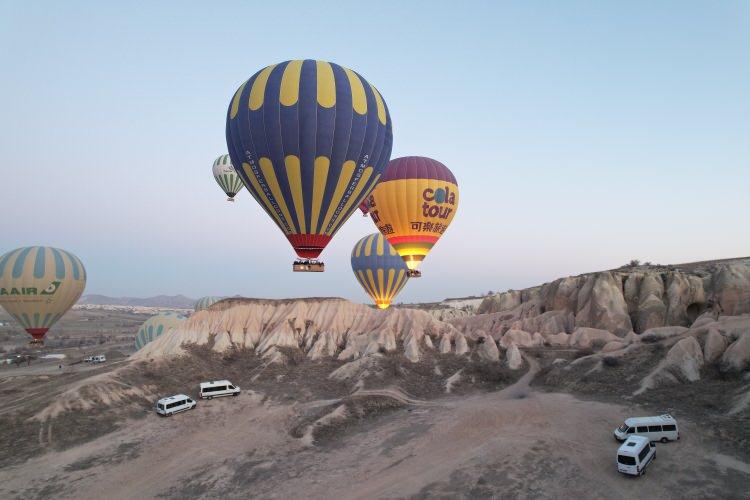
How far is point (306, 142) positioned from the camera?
26203 millimetres

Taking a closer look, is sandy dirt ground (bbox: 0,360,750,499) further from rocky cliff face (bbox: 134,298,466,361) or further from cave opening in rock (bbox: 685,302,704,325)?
cave opening in rock (bbox: 685,302,704,325)

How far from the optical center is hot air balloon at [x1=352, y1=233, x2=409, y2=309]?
5912 cm

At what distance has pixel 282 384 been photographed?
33.1 metres

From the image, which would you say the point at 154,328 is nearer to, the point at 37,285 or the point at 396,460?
the point at 37,285

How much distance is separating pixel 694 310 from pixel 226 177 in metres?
65.0

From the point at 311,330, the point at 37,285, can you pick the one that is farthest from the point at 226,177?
the point at 311,330

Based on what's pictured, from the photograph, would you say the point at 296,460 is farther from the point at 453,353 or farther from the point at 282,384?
the point at 453,353

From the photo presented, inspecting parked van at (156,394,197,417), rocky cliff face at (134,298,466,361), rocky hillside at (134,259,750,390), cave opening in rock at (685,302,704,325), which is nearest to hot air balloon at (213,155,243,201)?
rocky hillside at (134,259,750,390)

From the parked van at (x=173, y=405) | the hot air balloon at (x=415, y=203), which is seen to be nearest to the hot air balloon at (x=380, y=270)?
the hot air balloon at (x=415, y=203)

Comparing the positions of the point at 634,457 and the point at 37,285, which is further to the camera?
the point at 37,285

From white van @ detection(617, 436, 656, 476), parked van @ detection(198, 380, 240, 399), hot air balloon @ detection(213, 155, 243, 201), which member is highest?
hot air balloon @ detection(213, 155, 243, 201)

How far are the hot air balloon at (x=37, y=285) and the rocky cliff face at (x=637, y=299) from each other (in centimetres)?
5128

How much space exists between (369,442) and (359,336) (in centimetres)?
1847

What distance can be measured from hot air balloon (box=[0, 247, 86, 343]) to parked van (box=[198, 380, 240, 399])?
96.6 feet
